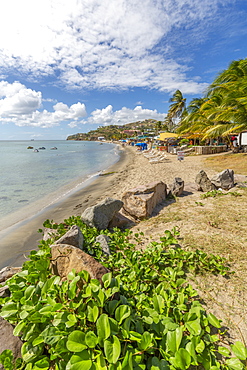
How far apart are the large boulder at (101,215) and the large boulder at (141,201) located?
2.27 ft

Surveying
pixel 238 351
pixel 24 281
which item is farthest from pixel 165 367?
pixel 24 281

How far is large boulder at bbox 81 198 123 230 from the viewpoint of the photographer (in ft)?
13.0

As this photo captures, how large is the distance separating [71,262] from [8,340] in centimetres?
75

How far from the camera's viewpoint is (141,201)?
4.76 metres

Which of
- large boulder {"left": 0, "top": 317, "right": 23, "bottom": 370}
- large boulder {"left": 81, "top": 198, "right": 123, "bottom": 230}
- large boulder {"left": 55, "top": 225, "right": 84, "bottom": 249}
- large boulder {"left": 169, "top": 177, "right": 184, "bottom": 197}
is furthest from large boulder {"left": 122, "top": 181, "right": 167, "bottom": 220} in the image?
large boulder {"left": 0, "top": 317, "right": 23, "bottom": 370}

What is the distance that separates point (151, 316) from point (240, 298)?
48.5 inches

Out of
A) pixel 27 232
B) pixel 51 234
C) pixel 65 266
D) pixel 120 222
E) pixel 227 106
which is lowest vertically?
pixel 27 232

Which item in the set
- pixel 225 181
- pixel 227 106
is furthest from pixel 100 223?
pixel 227 106

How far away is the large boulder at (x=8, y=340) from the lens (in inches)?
54.7

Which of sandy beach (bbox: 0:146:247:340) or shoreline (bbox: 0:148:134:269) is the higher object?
sandy beach (bbox: 0:146:247:340)

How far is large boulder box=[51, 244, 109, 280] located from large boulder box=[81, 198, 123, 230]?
186 cm

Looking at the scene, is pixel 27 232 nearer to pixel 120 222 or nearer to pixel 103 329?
pixel 120 222

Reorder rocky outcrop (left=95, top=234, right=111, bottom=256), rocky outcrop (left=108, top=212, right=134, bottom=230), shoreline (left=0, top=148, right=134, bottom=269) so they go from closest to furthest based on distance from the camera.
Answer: rocky outcrop (left=95, top=234, right=111, bottom=256), rocky outcrop (left=108, top=212, right=134, bottom=230), shoreline (left=0, top=148, right=134, bottom=269)

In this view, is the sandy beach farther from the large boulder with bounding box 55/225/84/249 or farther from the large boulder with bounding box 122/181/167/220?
the large boulder with bounding box 55/225/84/249
